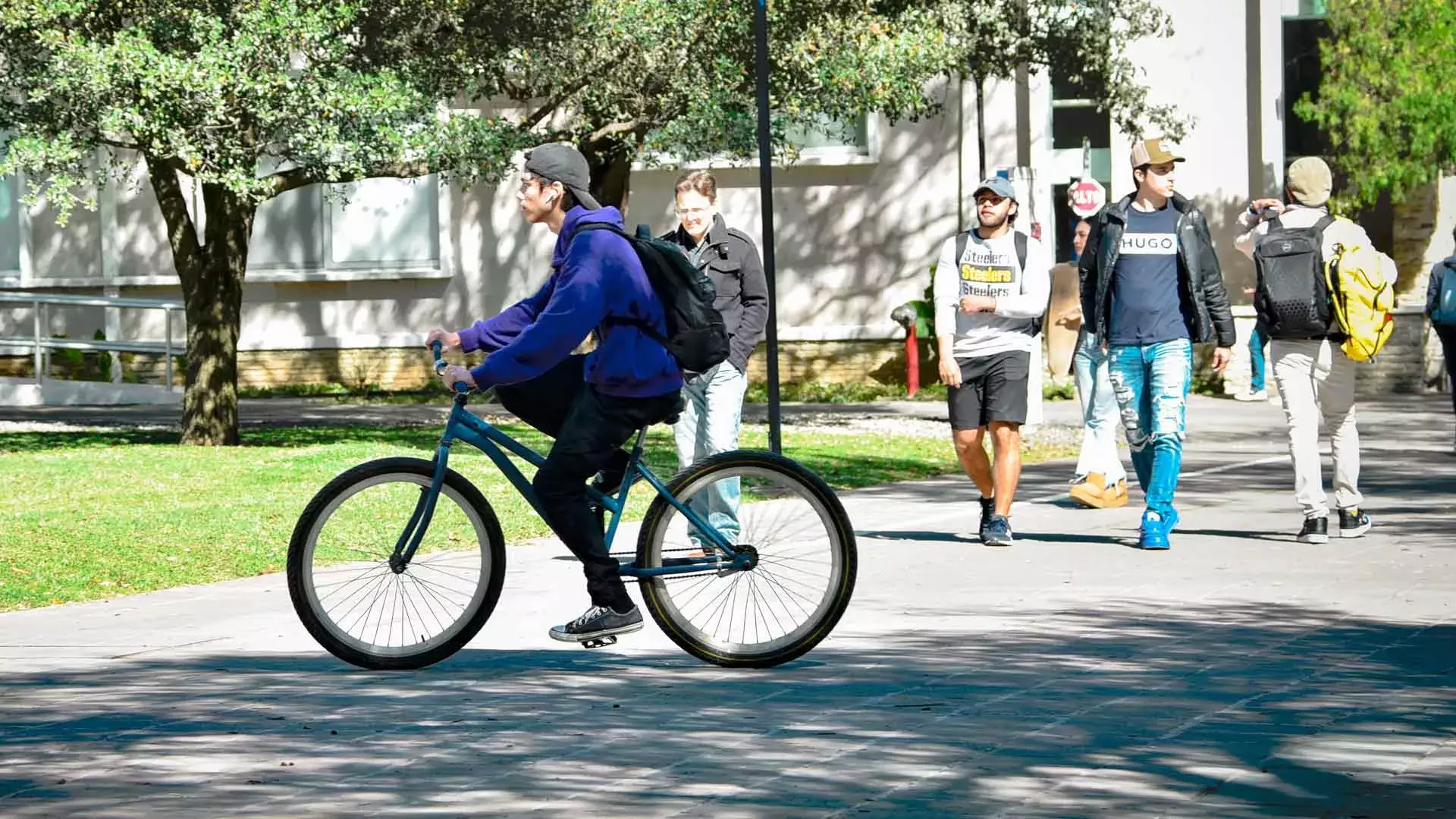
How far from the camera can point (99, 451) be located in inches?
723

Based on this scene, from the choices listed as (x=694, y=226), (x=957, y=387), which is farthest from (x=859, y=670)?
(x=957, y=387)

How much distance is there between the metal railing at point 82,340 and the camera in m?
26.2

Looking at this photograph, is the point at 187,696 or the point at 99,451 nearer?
the point at 187,696

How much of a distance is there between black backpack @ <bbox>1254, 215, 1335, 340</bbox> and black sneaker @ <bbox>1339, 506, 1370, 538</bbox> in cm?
97

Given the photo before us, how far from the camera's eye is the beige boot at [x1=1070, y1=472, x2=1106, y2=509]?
43.7 ft

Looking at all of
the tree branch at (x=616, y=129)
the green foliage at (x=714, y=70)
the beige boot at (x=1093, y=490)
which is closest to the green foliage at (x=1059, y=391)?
the green foliage at (x=714, y=70)

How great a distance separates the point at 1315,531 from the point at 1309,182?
1.76 m

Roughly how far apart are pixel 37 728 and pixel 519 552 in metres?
4.90

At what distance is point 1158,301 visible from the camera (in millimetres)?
11164

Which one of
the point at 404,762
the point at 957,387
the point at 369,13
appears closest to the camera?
the point at 404,762

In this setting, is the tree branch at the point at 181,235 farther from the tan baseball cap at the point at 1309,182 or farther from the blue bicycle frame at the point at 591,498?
the blue bicycle frame at the point at 591,498

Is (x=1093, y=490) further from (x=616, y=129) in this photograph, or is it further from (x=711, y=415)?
(x=616, y=129)

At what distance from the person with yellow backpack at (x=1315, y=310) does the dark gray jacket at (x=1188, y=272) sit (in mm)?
263

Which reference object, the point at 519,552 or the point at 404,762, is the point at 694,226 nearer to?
the point at 519,552
